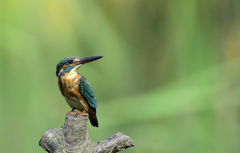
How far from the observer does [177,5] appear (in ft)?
6.44

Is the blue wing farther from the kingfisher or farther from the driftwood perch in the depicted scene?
the driftwood perch

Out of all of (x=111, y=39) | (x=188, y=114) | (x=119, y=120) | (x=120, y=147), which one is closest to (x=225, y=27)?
(x=188, y=114)

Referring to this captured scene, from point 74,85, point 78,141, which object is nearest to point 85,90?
point 74,85

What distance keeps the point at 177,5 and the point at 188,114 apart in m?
0.79

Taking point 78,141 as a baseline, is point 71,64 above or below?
above

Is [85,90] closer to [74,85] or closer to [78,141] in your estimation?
[74,85]

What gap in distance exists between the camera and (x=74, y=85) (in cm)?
92

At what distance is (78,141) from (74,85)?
243 mm

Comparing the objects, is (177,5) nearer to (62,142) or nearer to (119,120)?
(119,120)

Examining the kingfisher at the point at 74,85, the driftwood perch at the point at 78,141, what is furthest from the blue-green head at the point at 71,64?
the driftwood perch at the point at 78,141

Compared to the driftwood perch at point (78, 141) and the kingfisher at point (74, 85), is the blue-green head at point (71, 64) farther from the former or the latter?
the driftwood perch at point (78, 141)

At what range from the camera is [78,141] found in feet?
2.38

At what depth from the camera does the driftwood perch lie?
0.72 m

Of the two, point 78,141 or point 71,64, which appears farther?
point 71,64
